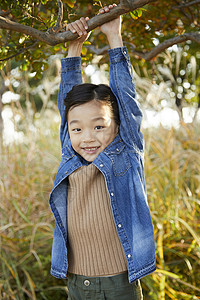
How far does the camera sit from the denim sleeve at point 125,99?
1.59m

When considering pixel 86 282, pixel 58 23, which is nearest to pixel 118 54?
Result: pixel 58 23

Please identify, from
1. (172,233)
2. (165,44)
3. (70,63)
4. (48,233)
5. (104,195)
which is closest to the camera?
(104,195)

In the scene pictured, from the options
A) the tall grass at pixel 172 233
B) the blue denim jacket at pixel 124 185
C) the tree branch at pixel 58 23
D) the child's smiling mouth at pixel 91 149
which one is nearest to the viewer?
the tree branch at pixel 58 23

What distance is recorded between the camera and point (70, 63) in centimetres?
175

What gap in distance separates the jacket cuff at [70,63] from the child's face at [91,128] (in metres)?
0.28

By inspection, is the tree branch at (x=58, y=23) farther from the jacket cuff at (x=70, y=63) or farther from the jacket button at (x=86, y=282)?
the jacket button at (x=86, y=282)

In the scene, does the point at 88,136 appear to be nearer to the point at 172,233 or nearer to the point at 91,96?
the point at 91,96

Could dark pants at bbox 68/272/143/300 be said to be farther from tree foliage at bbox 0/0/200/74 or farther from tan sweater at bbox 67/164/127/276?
tree foliage at bbox 0/0/200/74

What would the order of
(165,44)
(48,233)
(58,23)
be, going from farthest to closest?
(48,233) < (165,44) < (58,23)

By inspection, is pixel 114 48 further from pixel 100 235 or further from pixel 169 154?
pixel 169 154

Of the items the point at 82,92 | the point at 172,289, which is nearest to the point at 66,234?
the point at 82,92

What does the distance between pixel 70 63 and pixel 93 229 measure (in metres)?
0.81

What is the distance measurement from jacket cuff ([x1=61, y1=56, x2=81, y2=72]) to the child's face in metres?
0.28

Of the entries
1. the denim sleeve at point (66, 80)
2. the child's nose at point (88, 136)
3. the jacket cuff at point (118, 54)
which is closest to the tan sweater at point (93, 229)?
the child's nose at point (88, 136)
